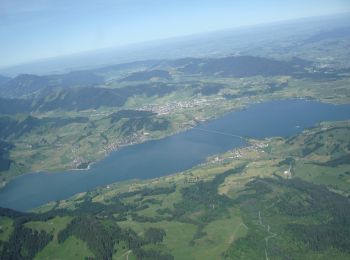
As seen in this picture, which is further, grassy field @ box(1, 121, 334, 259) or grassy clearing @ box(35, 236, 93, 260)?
grassy clearing @ box(35, 236, 93, 260)

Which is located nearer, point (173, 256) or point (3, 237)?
point (173, 256)

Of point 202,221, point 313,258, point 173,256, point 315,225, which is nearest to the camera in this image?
point 313,258

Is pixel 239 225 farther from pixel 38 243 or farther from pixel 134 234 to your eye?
pixel 38 243

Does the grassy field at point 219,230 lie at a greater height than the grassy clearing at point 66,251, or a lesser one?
lesser

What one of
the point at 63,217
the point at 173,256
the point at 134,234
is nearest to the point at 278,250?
the point at 173,256

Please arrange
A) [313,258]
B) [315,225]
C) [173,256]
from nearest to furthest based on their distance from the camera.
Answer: [313,258], [173,256], [315,225]

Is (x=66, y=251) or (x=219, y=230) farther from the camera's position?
(x=219, y=230)

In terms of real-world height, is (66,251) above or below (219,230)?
above

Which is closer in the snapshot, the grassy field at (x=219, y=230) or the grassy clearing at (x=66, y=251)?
the grassy field at (x=219, y=230)

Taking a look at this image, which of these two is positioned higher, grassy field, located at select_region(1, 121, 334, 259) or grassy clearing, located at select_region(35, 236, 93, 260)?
grassy clearing, located at select_region(35, 236, 93, 260)
